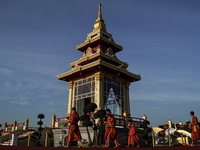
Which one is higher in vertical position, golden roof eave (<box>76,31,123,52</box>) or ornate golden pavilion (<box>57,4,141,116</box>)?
golden roof eave (<box>76,31,123,52</box>)

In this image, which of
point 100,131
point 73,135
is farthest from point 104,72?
point 73,135

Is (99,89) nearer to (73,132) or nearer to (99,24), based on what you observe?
(73,132)

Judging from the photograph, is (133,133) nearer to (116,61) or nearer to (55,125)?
(55,125)

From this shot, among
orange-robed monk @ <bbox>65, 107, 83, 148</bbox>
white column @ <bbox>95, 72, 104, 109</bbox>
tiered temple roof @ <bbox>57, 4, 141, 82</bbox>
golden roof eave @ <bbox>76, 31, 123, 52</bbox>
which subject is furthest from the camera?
golden roof eave @ <bbox>76, 31, 123, 52</bbox>

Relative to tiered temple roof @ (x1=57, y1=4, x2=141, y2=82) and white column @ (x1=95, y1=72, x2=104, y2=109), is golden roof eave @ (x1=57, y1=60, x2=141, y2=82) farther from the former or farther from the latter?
white column @ (x1=95, y1=72, x2=104, y2=109)

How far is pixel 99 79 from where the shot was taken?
1847cm

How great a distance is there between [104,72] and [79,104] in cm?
445

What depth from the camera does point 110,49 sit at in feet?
75.3

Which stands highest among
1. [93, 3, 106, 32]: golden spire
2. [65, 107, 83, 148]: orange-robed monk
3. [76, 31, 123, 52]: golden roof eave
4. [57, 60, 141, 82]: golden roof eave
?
[93, 3, 106, 32]: golden spire

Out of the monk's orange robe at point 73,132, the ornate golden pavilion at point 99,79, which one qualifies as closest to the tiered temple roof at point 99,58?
the ornate golden pavilion at point 99,79

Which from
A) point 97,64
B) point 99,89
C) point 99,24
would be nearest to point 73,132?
point 99,89

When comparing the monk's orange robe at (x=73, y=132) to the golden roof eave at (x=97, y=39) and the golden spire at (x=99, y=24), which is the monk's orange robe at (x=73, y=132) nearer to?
the golden roof eave at (x=97, y=39)

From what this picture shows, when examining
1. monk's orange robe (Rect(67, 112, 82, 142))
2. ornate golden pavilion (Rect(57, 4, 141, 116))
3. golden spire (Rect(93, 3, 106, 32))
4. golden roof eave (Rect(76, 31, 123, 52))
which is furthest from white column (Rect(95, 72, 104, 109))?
golden spire (Rect(93, 3, 106, 32))

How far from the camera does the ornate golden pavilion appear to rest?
1858 cm
